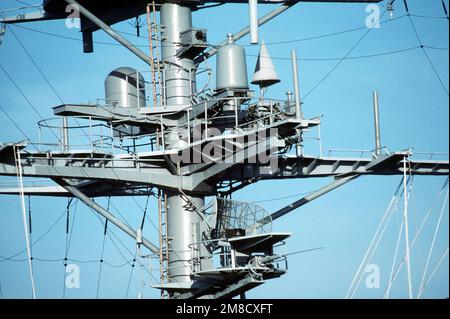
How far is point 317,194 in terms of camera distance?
46469 mm

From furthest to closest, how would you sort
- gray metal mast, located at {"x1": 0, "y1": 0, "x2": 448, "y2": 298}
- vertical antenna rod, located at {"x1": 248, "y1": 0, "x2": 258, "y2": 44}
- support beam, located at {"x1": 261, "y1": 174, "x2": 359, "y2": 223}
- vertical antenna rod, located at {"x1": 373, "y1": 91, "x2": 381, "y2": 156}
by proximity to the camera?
support beam, located at {"x1": 261, "y1": 174, "x2": 359, "y2": 223}, vertical antenna rod, located at {"x1": 373, "y1": 91, "x2": 381, "y2": 156}, gray metal mast, located at {"x1": 0, "y1": 0, "x2": 448, "y2": 298}, vertical antenna rod, located at {"x1": 248, "y1": 0, "x2": 258, "y2": 44}

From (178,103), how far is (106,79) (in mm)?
2907

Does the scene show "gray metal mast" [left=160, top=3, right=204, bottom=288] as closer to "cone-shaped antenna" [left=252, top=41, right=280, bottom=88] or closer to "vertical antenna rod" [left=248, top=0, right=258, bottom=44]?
"cone-shaped antenna" [left=252, top=41, right=280, bottom=88]

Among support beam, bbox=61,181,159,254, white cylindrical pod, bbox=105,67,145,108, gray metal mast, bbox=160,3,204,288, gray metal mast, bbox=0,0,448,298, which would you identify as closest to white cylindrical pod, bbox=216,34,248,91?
gray metal mast, bbox=0,0,448,298

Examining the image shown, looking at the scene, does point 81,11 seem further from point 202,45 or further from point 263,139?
point 263,139

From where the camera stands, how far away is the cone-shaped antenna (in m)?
43.3

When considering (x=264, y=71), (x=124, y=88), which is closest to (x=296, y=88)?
(x=264, y=71)

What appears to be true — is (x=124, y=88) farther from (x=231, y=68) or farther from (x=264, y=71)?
(x=264, y=71)

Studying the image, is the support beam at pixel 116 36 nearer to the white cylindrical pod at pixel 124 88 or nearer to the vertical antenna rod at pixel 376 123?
the white cylindrical pod at pixel 124 88

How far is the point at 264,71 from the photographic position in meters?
43.3

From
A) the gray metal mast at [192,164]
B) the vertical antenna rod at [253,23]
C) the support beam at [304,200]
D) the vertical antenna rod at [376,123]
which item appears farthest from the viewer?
the support beam at [304,200]

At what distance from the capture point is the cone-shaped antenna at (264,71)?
43281 mm

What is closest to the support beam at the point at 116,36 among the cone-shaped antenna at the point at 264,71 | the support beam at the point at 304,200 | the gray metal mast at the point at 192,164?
the gray metal mast at the point at 192,164
